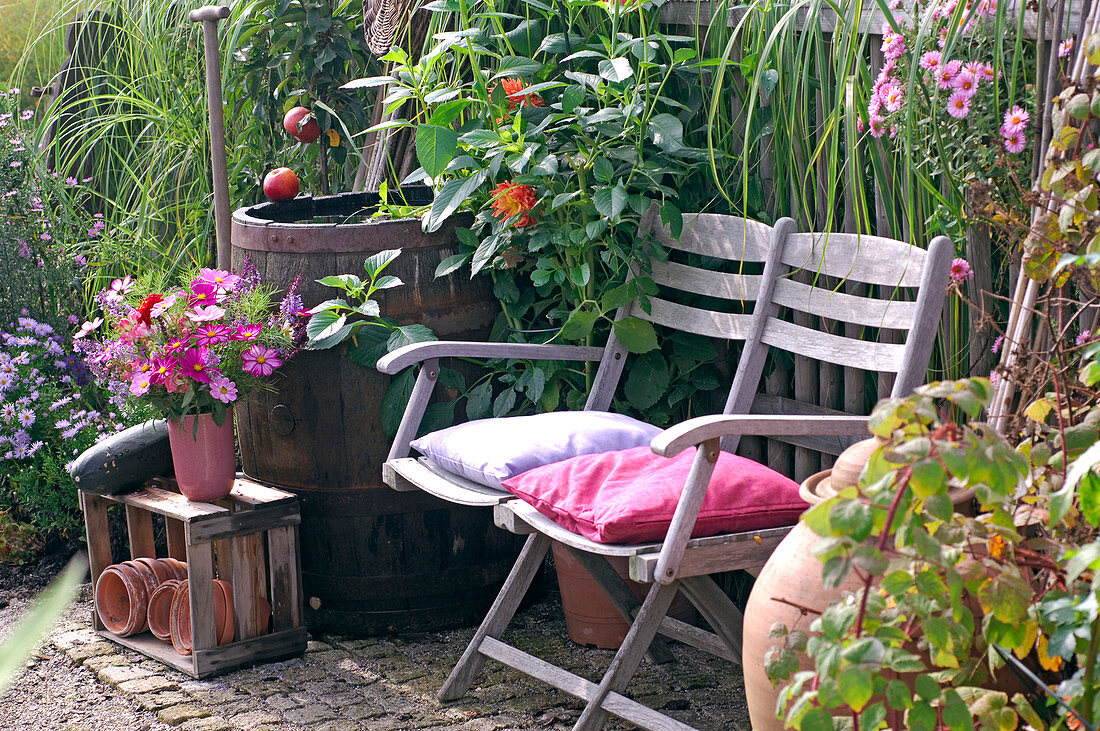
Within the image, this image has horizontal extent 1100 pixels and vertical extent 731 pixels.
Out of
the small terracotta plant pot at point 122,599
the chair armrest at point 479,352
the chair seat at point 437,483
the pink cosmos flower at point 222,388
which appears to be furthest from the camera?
the small terracotta plant pot at point 122,599

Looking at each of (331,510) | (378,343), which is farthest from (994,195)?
(331,510)

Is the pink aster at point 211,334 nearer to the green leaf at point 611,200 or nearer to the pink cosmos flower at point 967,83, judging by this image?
the green leaf at point 611,200

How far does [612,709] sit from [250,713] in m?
0.85

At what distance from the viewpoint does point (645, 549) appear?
195cm

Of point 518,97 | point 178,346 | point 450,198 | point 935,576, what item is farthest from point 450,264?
point 935,576

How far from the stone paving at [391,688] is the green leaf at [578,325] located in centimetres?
78

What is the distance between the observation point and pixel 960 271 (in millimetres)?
2121

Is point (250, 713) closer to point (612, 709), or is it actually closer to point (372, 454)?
point (372, 454)

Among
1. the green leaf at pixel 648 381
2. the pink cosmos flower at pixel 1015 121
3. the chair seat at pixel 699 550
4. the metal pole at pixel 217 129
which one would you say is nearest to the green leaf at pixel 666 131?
the green leaf at pixel 648 381

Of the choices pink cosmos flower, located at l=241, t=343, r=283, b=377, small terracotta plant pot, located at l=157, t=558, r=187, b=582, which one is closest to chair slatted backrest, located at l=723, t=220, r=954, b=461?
pink cosmos flower, located at l=241, t=343, r=283, b=377

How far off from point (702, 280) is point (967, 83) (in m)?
0.81

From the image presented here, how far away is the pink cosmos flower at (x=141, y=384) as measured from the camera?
8.62 ft

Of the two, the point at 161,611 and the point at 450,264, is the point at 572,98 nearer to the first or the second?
the point at 450,264

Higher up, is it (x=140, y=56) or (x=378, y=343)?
(x=140, y=56)
